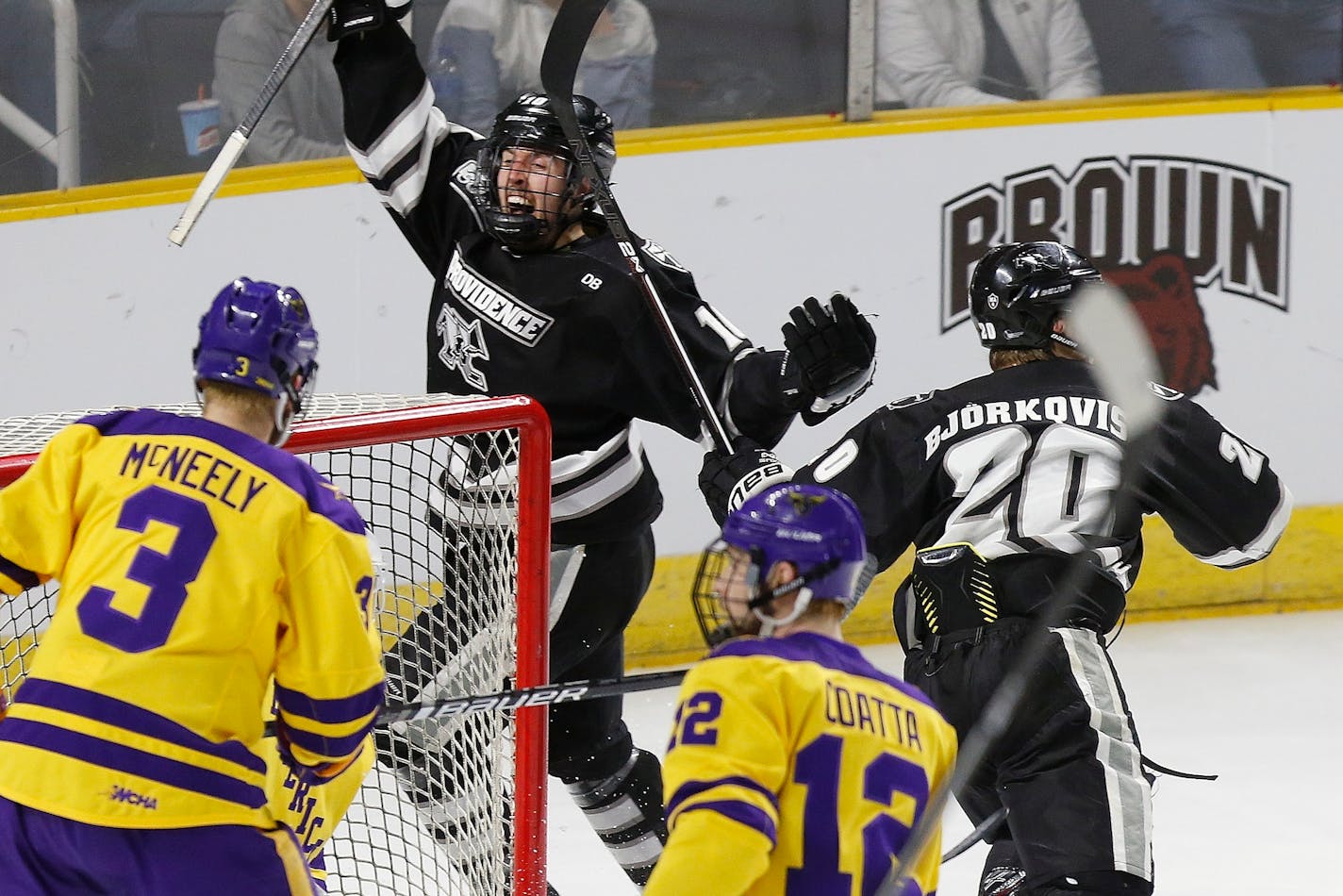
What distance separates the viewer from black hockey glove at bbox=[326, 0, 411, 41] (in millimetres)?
3195

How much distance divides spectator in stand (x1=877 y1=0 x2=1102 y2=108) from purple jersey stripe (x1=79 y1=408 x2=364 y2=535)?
290 centimetres

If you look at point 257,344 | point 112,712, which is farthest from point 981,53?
point 112,712

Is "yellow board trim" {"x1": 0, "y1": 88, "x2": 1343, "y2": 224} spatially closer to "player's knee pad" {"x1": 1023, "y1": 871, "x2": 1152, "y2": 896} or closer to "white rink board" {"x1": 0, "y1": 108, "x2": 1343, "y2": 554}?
"white rink board" {"x1": 0, "y1": 108, "x2": 1343, "y2": 554}

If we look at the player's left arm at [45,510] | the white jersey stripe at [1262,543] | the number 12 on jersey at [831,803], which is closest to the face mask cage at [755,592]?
the number 12 on jersey at [831,803]

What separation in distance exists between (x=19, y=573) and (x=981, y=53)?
326 cm

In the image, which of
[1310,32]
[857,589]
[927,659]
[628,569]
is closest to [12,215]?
[628,569]

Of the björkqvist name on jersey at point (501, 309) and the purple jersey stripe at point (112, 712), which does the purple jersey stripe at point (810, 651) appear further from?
the björkqvist name on jersey at point (501, 309)

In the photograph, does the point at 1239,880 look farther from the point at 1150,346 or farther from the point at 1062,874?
the point at 1150,346

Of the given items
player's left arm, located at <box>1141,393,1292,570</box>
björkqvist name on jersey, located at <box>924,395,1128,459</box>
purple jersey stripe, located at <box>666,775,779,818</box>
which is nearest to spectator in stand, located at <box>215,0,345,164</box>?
björkqvist name on jersey, located at <box>924,395,1128,459</box>

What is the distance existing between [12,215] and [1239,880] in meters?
2.77

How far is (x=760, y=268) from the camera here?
459cm

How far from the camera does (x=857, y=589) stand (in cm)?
208

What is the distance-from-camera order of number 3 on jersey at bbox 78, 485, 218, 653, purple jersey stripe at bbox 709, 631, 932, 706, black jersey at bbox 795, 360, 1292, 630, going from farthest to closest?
black jersey at bbox 795, 360, 1292, 630 < number 3 on jersey at bbox 78, 485, 218, 653 < purple jersey stripe at bbox 709, 631, 932, 706

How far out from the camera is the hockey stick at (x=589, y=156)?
2.98 meters
